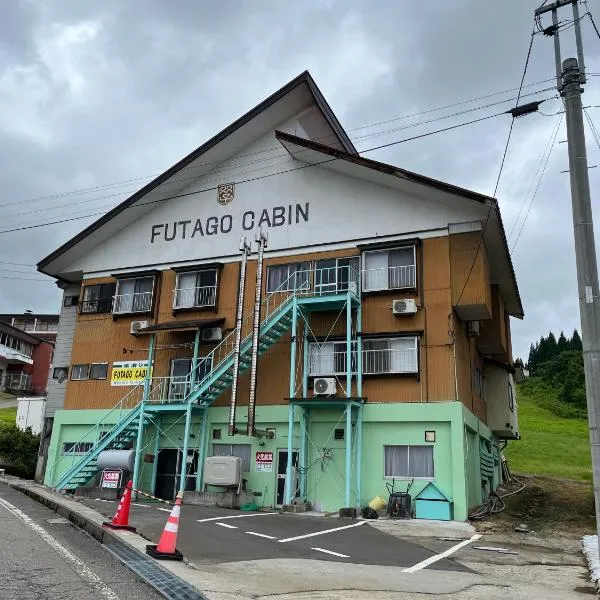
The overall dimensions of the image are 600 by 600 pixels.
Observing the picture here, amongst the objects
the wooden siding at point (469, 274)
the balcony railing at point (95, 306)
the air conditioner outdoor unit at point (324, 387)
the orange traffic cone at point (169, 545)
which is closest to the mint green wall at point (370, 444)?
the air conditioner outdoor unit at point (324, 387)

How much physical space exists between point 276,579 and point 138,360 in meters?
17.9

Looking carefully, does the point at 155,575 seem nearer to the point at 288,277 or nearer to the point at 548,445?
the point at 288,277

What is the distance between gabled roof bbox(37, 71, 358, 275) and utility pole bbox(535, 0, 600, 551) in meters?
14.0

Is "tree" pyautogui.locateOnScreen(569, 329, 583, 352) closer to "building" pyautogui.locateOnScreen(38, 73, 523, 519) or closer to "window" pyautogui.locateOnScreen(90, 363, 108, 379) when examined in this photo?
"building" pyautogui.locateOnScreen(38, 73, 523, 519)

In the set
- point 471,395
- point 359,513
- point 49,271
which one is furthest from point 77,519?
point 49,271

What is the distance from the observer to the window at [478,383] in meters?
23.5

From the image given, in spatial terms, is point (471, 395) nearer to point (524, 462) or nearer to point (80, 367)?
point (80, 367)

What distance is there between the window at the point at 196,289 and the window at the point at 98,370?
13.8 ft

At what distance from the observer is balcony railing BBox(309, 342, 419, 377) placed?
65.0 ft

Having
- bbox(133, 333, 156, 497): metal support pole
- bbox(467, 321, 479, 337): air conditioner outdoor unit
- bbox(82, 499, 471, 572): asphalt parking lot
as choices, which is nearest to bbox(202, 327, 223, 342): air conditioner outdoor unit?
bbox(133, 333, 156, 497): metal support pole

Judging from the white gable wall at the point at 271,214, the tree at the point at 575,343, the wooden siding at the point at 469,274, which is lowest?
the wooden siding at the point at 469,274

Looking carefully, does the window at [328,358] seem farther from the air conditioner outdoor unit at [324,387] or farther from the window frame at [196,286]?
the window frame at [196,286]

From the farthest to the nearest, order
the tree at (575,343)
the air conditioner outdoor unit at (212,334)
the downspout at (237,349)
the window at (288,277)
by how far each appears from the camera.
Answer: the tree at (575,343) < the air conditioner outdoor unit at (212,334) < the window at (288,277) < the downspout at (237,349)

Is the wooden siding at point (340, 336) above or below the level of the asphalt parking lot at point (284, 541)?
above
